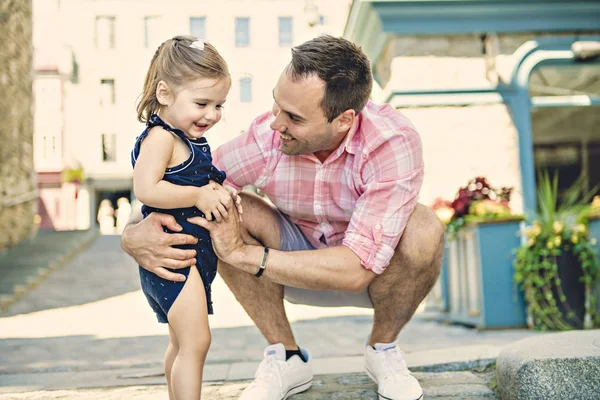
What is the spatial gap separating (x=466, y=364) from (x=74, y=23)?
28.1 m

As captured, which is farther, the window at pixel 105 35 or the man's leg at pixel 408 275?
the window at pixel 105 35

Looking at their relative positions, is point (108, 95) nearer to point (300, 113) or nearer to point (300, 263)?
point (300, 113)

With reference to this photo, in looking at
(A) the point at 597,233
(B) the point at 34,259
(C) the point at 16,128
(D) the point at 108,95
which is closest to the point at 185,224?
(A) the point at 597,233

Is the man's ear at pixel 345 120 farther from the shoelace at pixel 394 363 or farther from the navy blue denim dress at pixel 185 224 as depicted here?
the shoelace at pixel 394 363

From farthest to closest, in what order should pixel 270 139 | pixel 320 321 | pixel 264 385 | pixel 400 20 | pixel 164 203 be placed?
pixel 400 20 < pixel 320 321 < pixel 270 139 < pixel 264 385 < pixel 164 203

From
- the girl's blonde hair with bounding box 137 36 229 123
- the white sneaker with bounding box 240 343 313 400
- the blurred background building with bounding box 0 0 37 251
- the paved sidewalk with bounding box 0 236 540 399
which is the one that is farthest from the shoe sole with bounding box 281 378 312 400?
the blurred background building with bounding box 0 0 37 251

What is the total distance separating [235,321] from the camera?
215 inches

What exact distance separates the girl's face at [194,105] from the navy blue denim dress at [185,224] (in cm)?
4

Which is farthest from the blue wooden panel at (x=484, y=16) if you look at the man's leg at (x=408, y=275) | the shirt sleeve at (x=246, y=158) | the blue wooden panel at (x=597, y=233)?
the man's leg at (x=408, y=275)

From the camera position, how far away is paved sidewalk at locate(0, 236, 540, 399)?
278 cm

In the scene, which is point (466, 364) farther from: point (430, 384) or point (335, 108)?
point (335, 108)

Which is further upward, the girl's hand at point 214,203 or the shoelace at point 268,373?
the girl's hand at point 214,203

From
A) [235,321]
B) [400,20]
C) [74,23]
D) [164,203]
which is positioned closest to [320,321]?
[235,321]

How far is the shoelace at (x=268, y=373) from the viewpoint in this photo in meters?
2.18
